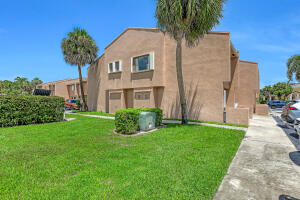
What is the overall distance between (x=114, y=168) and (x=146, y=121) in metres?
4.61

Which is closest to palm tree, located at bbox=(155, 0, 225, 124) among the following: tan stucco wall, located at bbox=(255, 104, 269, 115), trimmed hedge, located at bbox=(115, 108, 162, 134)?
trimmed hedge, located at bbox=(115, 108, 162, 134)

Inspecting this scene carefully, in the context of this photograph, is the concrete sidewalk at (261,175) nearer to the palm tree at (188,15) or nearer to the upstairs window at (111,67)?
the palm tree at (188,15)

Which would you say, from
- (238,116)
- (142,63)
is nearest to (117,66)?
(142,63)

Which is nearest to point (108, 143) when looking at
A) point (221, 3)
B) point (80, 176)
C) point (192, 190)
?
point (80, 176)

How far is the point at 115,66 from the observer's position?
57.2ft

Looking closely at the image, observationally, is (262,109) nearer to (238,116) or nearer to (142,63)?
(238,116)

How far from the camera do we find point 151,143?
605 cm

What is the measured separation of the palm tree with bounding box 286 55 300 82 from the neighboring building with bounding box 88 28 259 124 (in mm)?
19267

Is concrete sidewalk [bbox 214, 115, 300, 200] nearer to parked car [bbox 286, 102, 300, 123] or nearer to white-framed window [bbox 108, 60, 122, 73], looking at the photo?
parked car [bbox 286, 102, 300, 123]

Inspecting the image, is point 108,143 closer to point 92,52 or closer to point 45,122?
point 45,122

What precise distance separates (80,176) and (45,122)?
10034mm

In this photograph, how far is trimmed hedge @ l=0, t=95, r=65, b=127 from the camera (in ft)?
31.0

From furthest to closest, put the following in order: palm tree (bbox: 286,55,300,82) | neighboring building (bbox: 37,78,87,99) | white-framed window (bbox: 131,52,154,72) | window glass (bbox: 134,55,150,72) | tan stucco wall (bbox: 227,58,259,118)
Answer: neighboring building (bbox: 37,78,87,99), palm tree (bbox: 286,55,300,82), tan stucco wall (bbox: 227,58,259,118), window glass (bbox: 134,55,150,72), white-framed window (bbox: 131,52,154,72)

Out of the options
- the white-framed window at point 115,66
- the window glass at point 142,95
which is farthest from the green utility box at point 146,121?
the white-framed window at point 115,66
